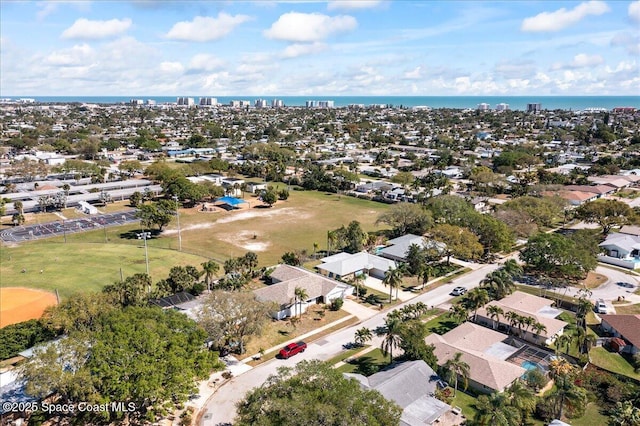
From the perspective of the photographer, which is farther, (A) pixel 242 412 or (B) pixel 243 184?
(B) pixel 243 184

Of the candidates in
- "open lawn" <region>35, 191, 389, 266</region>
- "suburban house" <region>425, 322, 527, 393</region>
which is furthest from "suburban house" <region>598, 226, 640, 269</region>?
"open lawn" <region>35, 191, 389, 266</region>

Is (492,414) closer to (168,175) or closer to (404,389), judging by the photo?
(404,389)

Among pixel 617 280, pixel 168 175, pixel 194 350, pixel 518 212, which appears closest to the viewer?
pixel 194 350

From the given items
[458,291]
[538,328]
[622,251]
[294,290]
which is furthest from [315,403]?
[622,251]

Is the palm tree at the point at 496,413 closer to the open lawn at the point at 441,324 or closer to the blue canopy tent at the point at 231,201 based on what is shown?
the open lawn at the point at 441,324

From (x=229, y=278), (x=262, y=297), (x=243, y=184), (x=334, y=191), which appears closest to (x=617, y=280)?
(x=262, y=297)

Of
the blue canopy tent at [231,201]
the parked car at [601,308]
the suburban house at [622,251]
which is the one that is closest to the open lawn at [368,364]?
the parked car at [601,308]

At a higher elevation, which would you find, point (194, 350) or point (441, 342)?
point (194, 350)
